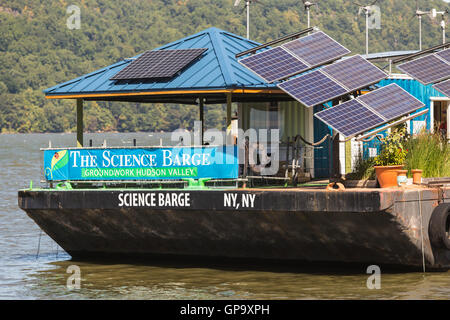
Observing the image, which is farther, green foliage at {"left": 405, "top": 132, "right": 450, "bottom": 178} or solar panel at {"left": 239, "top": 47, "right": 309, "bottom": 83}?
solar panel at {"left": 239, "top": 47, "right": 309, "bottom": 83}

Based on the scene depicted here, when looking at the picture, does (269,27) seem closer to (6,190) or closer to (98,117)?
(98,117)

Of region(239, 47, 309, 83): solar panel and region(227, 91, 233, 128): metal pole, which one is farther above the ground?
region(239, 47, 309, 83): solar panel

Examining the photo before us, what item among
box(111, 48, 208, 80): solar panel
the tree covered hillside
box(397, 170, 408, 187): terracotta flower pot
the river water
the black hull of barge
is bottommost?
the river water

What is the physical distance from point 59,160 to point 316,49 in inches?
229

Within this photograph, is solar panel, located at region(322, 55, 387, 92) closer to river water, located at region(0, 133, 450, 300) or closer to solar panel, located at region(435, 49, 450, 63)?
solar panel, located at region(435, 49, 450, 63)

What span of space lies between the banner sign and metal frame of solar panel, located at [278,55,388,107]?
1652 millimetres

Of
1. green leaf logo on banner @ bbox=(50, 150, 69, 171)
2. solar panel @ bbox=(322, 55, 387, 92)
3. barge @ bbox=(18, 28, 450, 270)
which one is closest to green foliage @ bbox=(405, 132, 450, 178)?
barge @ bbox=(18, 28, 450, 270)

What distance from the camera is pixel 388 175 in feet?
54.2

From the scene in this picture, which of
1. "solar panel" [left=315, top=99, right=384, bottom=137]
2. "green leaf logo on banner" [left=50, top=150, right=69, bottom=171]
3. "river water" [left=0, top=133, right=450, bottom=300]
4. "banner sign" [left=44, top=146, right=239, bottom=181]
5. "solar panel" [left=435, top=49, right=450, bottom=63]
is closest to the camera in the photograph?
"river water" [left=0, top=133, right=450, bottom=300]

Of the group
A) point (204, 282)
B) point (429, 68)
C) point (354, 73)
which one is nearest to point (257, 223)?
A: point (204, 282)

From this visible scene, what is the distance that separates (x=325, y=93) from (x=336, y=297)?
3936mm

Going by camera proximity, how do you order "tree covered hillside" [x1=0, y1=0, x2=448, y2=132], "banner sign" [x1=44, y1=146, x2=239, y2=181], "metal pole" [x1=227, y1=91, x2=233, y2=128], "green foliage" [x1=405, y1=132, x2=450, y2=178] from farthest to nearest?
"tree covered hillside" [x1=0, y1=0, x2=448, y2=132]
"metal pole" [x1=227, y1=91, x2=233, y2=128]
"banner sign" [x1=44, y1=146, x2=239, y2=181]
"green foliage" [x1=405, y1=132, x2=450, y2=178]

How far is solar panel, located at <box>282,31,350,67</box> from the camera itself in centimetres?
1816

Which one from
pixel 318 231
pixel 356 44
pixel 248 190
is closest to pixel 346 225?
pixel 318 231
